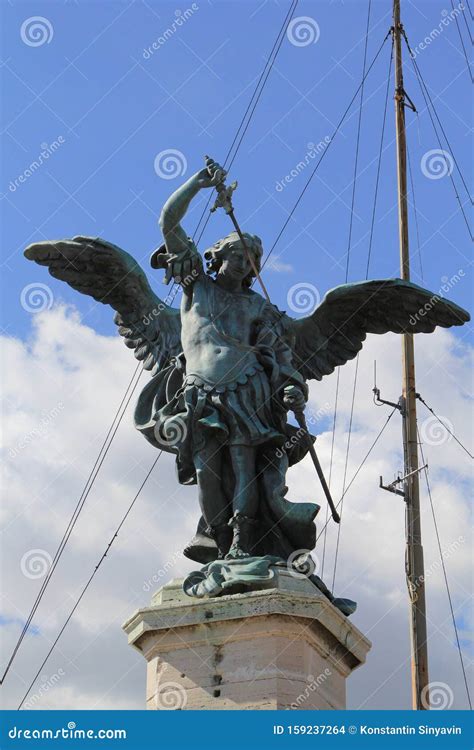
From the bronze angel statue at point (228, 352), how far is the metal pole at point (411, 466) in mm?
6853

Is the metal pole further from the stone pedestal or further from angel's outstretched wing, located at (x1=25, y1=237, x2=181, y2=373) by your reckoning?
the stone pedestal

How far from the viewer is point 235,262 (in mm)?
12648

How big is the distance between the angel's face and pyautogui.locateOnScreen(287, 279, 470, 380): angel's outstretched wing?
636 mm

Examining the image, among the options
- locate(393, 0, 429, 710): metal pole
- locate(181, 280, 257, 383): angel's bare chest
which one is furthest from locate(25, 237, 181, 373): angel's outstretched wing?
locate(393, 0, 429, 710): metal pole

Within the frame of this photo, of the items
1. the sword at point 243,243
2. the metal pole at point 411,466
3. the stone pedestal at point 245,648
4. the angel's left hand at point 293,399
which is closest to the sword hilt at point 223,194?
the sword at point 243,243

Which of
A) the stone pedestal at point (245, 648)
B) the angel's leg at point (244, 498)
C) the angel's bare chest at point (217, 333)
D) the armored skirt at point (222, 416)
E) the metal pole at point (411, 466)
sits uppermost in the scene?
the metal pole at point (411, 466)

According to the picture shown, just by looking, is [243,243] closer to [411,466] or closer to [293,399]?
[293,399]

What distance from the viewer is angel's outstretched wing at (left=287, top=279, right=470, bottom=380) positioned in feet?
42.3

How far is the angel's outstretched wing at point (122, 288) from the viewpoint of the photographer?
12859 millimetres

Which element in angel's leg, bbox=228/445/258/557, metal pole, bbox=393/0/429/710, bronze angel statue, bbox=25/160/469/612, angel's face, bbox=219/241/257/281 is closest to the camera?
angel's leg, bbox=228/445/258/557

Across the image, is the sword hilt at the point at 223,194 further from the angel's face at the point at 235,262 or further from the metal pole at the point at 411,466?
the metal pole at the point at 411,466

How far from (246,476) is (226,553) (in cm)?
65

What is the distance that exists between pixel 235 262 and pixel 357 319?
1326mm

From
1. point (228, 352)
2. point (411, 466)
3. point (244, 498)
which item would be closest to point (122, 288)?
point (228, 352)
